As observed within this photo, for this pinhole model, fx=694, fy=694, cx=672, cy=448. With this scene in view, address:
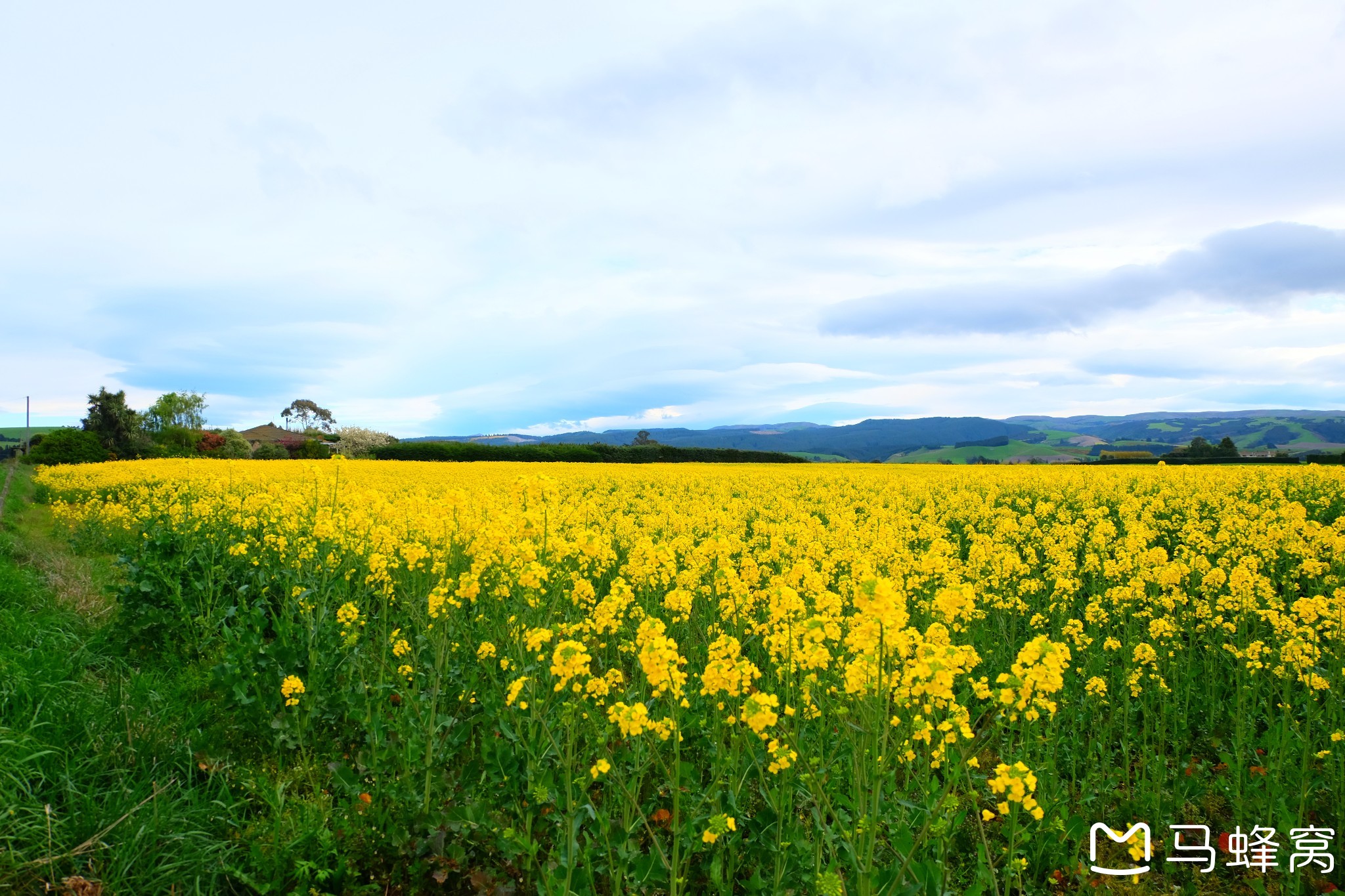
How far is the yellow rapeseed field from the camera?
3.17 metres

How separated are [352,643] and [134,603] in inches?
145

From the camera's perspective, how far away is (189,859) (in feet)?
12.1

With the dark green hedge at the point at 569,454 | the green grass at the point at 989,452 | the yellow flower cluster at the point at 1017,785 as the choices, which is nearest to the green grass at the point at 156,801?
the yellow flower cluster at the point at 1017,785

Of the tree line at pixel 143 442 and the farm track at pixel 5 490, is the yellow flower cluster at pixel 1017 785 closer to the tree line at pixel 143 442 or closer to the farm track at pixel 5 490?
the farm track at pixel 5 490

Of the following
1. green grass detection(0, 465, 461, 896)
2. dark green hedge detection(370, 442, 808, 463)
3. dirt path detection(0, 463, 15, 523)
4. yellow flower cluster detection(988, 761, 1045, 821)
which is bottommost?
green grass detection(0, 465, 461, 896)

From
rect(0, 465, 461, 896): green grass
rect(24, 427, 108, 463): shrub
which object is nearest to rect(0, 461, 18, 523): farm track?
rect(24, 427, 108, 463): shrub

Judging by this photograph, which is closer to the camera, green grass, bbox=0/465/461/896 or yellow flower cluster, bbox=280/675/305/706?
green grass, bbox=0/465/461/896

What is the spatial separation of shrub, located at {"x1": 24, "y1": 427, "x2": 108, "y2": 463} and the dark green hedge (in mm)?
16048

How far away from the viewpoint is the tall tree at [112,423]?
47.8m

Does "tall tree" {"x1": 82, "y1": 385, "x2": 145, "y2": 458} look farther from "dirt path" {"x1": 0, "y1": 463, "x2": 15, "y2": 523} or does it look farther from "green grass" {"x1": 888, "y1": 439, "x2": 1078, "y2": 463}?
"green grass" {"x1": 888, "y1": 439, "x2": 1078, "y2": 463}

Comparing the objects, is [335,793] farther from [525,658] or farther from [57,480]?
[57,480]

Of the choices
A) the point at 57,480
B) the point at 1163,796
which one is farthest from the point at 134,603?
the point at 57,480

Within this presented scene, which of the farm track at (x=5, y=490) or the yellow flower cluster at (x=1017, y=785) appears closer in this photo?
the yellow flower cluster at (x=1017, y=785)

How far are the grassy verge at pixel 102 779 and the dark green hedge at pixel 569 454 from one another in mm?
38914
